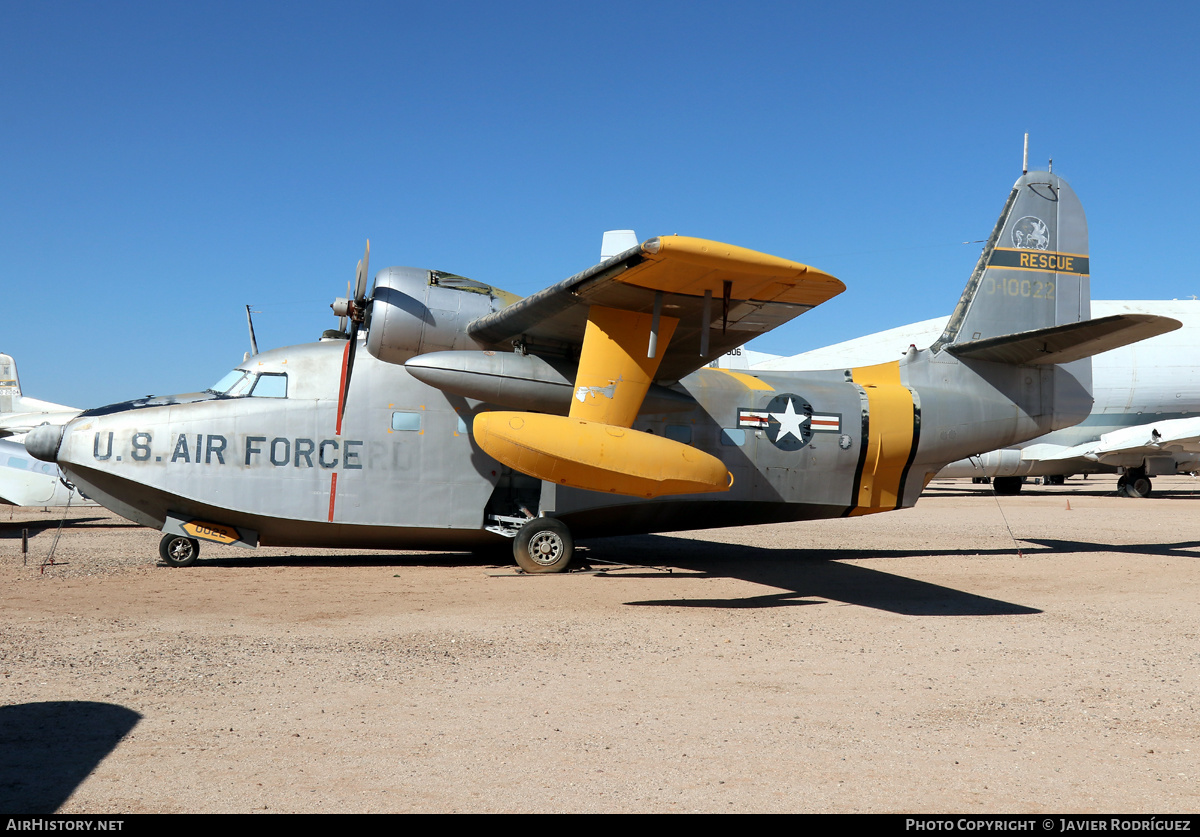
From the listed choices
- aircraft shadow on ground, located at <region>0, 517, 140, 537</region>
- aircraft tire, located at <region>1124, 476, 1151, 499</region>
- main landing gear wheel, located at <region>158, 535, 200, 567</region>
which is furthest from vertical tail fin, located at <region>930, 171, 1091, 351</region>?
aircraft tire, located at <region>1124, 476, 1151, 499</region>

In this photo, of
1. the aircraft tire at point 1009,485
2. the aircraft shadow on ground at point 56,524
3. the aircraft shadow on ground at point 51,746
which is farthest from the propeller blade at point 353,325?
the aircraft tire at point 1009,485

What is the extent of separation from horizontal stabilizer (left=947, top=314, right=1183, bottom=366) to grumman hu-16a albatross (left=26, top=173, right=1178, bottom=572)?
0.14 feet

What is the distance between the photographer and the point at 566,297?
29.7 ft

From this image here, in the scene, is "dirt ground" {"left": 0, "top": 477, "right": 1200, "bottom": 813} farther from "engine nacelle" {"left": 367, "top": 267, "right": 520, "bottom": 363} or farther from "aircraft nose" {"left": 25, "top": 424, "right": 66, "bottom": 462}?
"engine nacelle" {"left": 367, "top": 267, "right": 520, "bottom": 363}

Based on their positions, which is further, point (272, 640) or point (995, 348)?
point (995, 348)

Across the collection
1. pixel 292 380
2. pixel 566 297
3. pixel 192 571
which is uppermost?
pixel 566 297

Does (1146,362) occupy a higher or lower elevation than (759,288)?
higher

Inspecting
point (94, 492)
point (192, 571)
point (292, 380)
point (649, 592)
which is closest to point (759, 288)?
point (649, 592)

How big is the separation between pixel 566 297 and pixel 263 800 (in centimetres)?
641

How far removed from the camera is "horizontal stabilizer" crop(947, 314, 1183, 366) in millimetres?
9883

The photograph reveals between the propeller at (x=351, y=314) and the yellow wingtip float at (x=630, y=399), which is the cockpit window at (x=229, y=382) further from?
the yellow wingtip float at (x=630, y=399)

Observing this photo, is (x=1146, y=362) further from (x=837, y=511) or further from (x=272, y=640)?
(x=272, y=640)

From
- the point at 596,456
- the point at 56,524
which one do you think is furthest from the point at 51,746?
the point at 56,524

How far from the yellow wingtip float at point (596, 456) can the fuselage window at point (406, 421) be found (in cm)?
264
